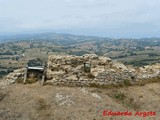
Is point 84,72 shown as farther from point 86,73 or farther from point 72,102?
point 72,102

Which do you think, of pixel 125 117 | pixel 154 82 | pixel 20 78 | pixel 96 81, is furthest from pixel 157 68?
pixel 20 78

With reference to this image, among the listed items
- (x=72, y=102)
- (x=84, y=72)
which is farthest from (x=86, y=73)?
(x=72, y=102)

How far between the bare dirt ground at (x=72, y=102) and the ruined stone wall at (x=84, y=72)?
114 centimetres

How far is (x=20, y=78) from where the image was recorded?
27.6 meters

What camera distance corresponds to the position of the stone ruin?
87.8 feet

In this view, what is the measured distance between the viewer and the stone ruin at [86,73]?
26750mm

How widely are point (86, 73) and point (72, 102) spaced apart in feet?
20.5

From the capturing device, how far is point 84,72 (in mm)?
27797

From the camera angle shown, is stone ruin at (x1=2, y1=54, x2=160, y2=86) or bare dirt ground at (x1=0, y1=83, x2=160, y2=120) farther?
stone ruin at (x1=2, y1=54, x2=160, y2=86)

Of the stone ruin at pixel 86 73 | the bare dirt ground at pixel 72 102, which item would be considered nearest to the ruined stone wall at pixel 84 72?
the stone ruin at pixel 86 73

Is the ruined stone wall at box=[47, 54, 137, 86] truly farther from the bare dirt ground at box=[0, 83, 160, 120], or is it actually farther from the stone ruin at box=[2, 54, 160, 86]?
the bare dirt ground at box=[0, 83, 160, 120]

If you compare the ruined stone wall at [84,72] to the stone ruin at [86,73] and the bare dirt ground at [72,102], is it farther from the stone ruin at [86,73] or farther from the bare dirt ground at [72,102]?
the bare dirt ground at [72,102]

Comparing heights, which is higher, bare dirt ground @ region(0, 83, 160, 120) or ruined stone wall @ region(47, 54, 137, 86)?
ruined stone wall @ region(47, 54, 137, 86)

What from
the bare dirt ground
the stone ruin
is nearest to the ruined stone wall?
the stone ruin
